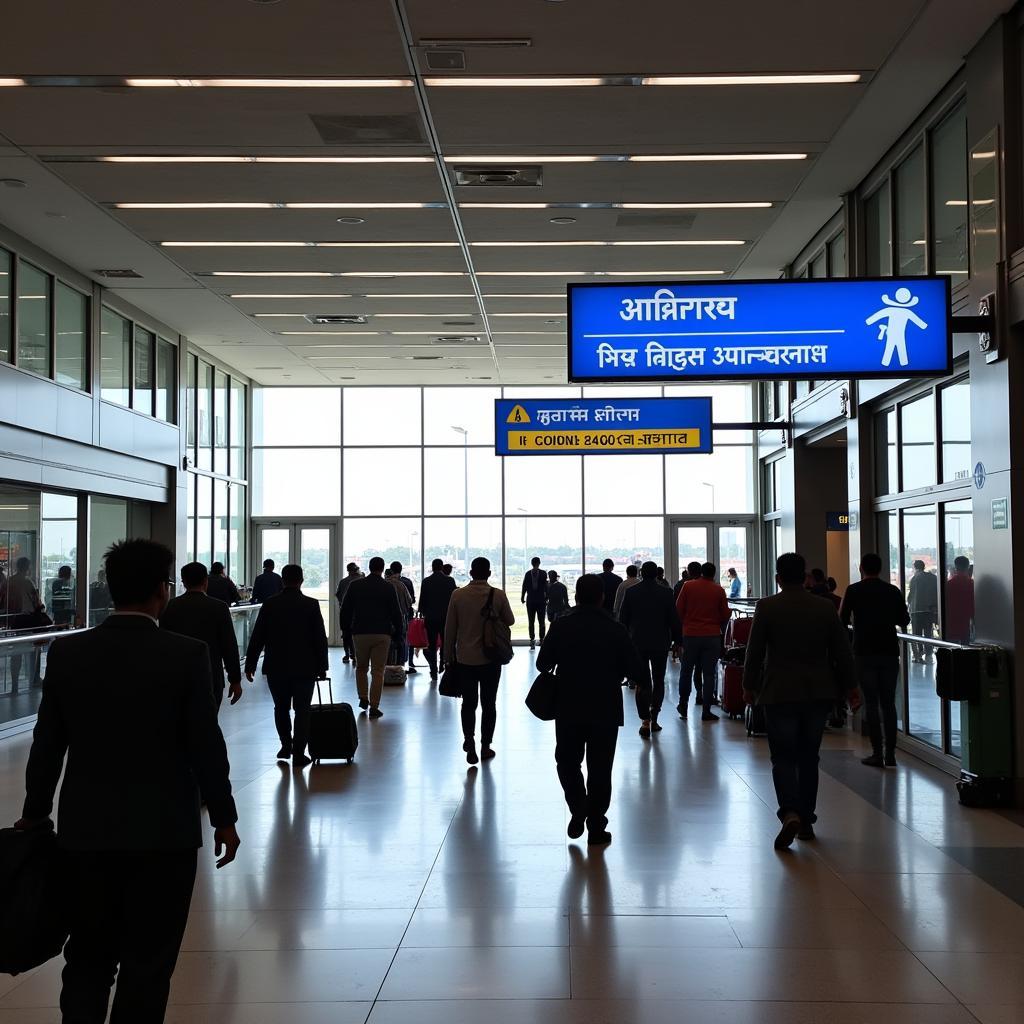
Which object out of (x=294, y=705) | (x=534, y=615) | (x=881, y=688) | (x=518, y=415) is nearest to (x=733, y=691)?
(x=881, y=688)

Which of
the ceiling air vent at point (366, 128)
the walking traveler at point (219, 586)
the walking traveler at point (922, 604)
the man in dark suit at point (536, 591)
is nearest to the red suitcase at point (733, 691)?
the walking traveler at point (922, 604)

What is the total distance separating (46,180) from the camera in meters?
10.9

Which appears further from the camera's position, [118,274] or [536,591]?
[536,591]

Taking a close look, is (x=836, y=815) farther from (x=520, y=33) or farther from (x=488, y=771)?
(x=520, y=33)

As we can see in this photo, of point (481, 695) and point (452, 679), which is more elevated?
point (452, 679)

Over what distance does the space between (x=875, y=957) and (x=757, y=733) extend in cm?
675

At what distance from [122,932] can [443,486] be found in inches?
853

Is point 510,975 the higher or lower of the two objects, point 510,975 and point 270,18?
the lower

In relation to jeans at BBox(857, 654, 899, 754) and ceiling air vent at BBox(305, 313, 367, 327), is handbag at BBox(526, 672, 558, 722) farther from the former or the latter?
ceiling air vent at BBox(305, 313, 367, 327)

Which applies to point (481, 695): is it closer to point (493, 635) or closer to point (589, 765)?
point (493, 635)

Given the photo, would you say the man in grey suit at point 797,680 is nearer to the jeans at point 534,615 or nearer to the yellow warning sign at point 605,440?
the yellow warning sign at point 605,440

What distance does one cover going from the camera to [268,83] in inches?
336

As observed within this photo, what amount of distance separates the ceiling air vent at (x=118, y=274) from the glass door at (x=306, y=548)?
10.1m

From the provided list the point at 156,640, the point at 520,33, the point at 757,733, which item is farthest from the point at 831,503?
the point at 156,640
